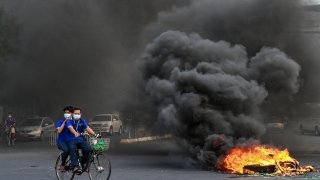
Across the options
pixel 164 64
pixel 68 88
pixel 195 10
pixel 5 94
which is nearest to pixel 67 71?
pixel 68 88

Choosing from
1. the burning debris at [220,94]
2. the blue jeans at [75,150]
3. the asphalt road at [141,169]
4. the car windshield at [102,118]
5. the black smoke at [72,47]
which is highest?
the black smoke at [72,47]

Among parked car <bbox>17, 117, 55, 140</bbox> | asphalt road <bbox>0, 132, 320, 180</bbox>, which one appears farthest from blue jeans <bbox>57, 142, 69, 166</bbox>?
parked car <bbox>17, 117, 55, 140</bbox>

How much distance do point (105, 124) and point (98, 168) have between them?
2660 centimetres

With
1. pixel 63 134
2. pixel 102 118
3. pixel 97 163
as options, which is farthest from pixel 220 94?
pixel 102 118

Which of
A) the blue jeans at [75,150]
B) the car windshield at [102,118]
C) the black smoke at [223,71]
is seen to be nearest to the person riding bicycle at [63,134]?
the blue jeans at [75,150]

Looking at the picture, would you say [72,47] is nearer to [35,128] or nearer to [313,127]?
[35,128]

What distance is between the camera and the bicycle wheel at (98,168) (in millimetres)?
11969

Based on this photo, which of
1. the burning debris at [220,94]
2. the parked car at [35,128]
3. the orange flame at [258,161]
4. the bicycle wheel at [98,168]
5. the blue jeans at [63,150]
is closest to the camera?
the bicycle wheel at [98,168]

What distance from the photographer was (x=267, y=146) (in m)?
15.0

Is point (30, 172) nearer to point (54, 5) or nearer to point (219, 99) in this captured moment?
point (219, 99)

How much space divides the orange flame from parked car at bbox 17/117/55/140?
20564 mm

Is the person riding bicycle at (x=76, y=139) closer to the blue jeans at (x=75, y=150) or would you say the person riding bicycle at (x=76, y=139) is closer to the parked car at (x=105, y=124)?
the blue jeans at (x=75, y=150)

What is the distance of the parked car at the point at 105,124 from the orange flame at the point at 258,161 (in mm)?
23916

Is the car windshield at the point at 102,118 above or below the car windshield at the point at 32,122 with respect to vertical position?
above
